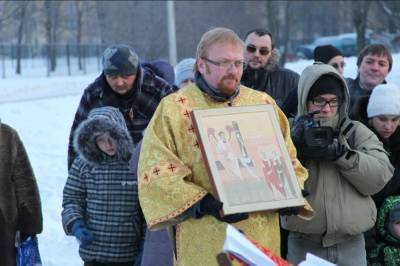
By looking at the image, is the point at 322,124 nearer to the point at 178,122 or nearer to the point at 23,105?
the point at 178,122

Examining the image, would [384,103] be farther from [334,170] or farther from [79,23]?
[79,23]

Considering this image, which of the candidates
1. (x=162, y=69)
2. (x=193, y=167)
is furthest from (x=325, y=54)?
(x=193, y=167)

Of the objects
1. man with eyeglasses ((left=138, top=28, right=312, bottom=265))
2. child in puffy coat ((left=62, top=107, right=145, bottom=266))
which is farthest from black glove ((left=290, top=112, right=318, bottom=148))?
child in puffy coat ((left=62, top=107, right=145, bottom=266))

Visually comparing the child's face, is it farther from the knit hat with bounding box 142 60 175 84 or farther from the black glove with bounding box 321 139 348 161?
the knit hat with bounding box 142 60 175 84

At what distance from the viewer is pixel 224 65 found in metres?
3.34

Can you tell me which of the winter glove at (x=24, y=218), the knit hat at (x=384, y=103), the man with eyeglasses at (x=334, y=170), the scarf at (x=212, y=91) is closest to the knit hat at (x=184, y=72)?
the knit hat at (x=384, y=103)

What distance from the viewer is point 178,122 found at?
339 centimetres

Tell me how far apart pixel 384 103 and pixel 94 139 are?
1742mm

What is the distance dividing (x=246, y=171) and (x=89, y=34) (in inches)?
1885

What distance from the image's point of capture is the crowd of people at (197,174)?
132 inches

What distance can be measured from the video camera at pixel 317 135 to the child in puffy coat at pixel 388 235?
2.82ft

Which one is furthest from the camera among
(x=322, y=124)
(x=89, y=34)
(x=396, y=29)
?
(x=89, y=34)

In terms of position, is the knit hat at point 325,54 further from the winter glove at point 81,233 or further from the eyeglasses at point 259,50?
the winter glove at point 81,233

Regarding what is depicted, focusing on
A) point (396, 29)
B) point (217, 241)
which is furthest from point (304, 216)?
point (396, 29)
